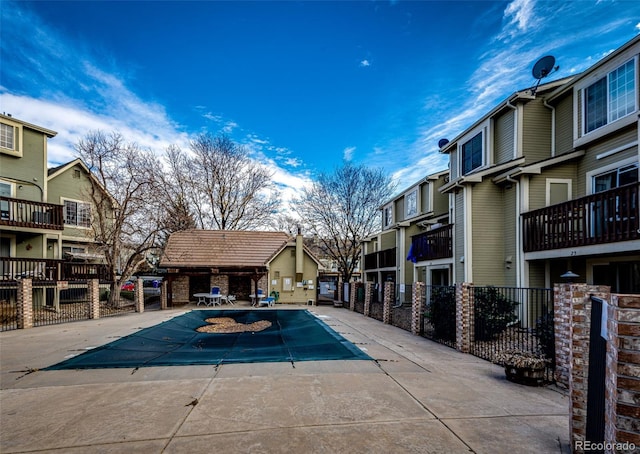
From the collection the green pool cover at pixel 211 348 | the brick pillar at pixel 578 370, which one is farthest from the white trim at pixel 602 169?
the green pool cover at pixel 211 348

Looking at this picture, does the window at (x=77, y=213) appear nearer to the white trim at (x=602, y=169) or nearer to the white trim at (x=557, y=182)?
the white trim at (x=557, y=182)

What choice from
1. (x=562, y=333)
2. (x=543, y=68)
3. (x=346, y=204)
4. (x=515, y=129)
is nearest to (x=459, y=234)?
(x=515, y=129)

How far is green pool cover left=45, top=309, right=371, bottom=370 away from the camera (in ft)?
23.3

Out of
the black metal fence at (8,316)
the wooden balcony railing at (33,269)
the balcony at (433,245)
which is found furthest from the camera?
the wooden balcony railing at (33,269)

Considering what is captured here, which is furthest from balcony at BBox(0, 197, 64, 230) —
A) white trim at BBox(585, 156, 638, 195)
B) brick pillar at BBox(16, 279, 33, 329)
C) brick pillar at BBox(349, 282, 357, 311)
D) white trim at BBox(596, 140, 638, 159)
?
white trim at BBox(596, 140, 638, 159)

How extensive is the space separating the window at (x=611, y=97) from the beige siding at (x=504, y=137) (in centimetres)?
231

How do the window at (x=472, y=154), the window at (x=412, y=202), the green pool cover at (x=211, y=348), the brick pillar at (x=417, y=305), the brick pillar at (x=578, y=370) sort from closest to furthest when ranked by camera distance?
the brick pillar at (x=578, y=370)
the green pool cover at (x=211, y=348)
the brick pillar at (x=417, y=305)
the window at (x=472, y=154)
the window at (x=412, y=202)

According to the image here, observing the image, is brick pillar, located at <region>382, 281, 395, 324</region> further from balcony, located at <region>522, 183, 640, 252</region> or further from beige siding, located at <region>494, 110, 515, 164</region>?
beige siding, located at <region>494, 110, 515, 164</region>

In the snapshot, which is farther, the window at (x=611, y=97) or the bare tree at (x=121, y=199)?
the bare tree at (x=121, y=199)

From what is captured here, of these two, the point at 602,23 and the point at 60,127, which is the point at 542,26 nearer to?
the point at 602,23

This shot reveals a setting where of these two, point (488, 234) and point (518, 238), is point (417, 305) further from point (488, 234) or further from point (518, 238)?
point (518, 238)

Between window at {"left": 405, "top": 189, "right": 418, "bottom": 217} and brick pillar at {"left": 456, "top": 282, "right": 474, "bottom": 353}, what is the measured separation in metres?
12.0

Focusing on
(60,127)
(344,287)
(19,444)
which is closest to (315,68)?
(344,287)

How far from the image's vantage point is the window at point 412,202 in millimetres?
20125
